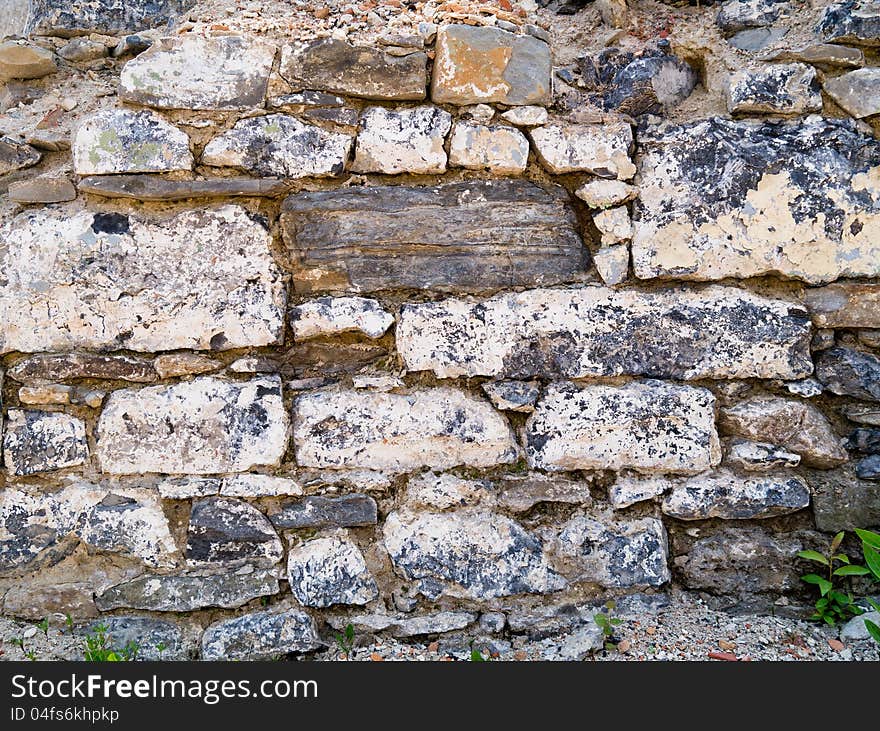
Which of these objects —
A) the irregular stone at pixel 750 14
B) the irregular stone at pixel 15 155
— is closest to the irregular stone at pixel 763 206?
the irregular stone at pixel 750 14

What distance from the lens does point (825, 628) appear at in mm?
2346

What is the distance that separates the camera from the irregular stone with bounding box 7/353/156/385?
7.90 ft

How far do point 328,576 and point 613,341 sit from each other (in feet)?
3.65

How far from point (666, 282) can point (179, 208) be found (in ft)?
4.98

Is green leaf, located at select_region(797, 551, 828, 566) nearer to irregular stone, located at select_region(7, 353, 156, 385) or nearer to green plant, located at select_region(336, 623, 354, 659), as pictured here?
green plant, located at select_region(336, 623, 354, 659)

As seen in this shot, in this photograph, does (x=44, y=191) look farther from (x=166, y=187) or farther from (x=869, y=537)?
(x=869, y=537)

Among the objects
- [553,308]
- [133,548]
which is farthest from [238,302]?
[553,308]

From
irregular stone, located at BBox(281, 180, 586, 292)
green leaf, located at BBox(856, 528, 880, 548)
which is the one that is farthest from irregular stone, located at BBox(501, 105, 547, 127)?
green leaf, located at BBox(856, 528, 880, 548)

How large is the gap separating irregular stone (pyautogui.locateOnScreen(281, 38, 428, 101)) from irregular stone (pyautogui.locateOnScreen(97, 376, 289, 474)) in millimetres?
941

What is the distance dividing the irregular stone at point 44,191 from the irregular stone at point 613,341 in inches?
43.5

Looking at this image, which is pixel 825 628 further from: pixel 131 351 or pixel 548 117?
pixel 131 351

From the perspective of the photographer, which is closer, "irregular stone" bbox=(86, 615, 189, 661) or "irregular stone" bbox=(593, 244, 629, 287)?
"irregular stone" bbox=(86, 615, 189, 661)

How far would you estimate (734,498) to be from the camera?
2412mm

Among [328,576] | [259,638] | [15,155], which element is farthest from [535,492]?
[15,155]
